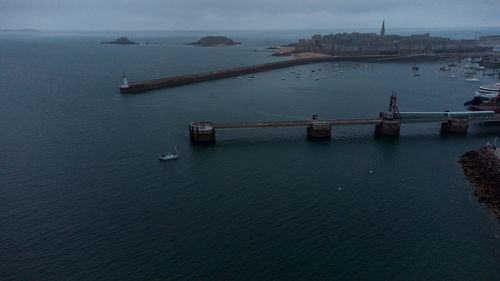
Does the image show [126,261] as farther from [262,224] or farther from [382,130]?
[382,130]

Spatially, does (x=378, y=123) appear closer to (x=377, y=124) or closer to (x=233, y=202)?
(x=377, y=124)

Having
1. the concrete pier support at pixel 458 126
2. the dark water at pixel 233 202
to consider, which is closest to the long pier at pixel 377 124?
the concrete pier support at pixel 458 126

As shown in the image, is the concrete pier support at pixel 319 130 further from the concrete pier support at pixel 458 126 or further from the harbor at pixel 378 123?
the concrete pier support at pixel 458 126

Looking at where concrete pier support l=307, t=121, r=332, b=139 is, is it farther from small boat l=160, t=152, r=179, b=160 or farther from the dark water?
small boat l=160, t=152, r=179, b=160

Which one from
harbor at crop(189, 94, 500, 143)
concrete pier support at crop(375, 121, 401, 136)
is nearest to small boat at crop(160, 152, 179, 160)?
harbor at crop(189, 94, 500, 143)

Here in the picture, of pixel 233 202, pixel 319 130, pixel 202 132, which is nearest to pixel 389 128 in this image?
pixel 319 130

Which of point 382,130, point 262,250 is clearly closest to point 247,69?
point 382,130
